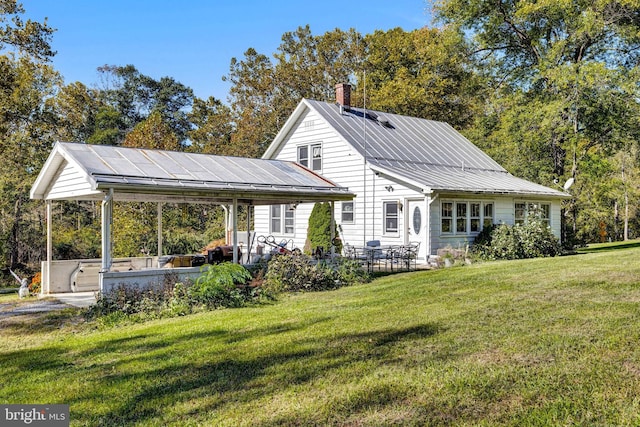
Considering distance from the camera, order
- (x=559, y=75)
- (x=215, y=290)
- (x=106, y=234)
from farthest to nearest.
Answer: (x=559, y=75), (x=106, y=234), (x=215, y=290)

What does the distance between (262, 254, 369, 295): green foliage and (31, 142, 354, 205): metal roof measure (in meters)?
1.86

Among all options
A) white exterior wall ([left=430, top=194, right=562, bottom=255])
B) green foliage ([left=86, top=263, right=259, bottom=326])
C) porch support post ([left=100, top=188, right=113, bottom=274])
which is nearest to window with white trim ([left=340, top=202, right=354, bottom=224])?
white exterior wall ([left=430, top=194, right=562, bottom=255])

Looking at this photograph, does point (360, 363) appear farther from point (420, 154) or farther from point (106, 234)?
point (420, 154)

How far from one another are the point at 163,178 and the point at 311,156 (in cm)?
1156

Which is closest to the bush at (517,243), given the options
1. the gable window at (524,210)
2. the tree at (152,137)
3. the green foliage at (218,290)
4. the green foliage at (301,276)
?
the gable window at (524,210)

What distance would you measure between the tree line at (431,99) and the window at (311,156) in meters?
3.18

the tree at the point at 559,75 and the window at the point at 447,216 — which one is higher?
the tree at the point at 559,75

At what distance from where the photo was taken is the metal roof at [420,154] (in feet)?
63.7

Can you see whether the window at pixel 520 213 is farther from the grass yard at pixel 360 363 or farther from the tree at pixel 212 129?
the tree at pixel 212 129

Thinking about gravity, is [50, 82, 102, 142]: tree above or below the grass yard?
above

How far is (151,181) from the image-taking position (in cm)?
1152

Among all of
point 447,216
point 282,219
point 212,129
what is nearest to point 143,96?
point 212,129

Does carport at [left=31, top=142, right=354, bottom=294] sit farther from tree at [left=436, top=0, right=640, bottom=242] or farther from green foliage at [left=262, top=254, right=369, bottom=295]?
tree at [left=436, top=0, right=640, bottom=242]

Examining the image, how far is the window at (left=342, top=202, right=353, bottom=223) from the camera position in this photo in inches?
824
